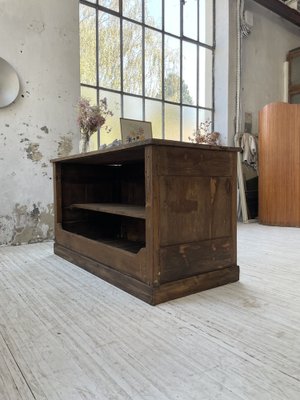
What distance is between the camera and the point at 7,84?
9.51ft

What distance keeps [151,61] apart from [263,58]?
85.6 inches

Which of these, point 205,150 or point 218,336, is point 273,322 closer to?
point 218,336

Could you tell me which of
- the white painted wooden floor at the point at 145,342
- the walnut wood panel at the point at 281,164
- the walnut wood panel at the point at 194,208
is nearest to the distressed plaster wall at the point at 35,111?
the white painted wooden floor at the point at 145,342

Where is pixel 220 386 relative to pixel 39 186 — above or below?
below

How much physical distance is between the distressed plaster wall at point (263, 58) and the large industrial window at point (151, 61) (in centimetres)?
59

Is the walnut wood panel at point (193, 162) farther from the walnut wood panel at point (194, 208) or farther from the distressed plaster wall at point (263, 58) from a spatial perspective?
the distressed plaster wall at point (263, 58)

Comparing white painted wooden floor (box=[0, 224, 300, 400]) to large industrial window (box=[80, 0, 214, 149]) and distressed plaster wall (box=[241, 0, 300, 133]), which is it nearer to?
large industrial window (box=[80, 0, 214, 149])

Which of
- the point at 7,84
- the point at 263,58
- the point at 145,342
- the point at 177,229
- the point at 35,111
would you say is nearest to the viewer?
the point at 145,342

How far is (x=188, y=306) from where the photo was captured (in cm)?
148

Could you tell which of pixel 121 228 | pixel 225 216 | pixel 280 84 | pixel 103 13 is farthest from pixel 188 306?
pixel 280 84

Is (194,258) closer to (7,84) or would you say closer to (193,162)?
(193,162)

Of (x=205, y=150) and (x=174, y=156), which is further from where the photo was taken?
(x=205, y=150)

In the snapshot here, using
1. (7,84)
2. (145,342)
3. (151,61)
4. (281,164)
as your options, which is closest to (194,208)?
(145,342)

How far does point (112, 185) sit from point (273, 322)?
1820 millimetres
